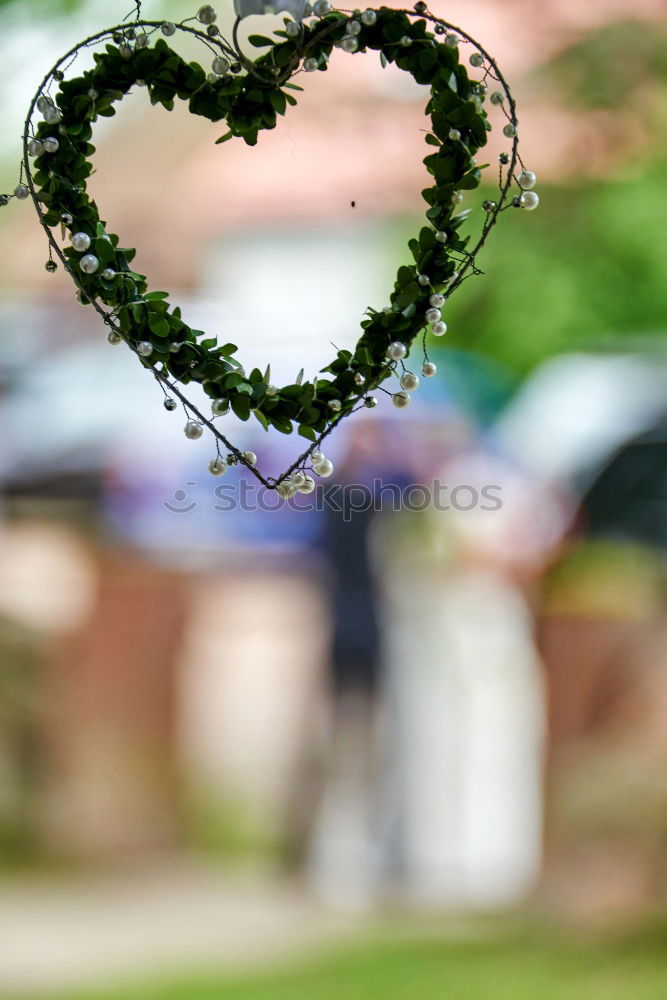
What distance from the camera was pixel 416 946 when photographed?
3234mm

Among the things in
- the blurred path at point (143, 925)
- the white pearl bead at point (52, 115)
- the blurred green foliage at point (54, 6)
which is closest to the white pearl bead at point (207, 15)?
the white pearl bead at point (52, 115)

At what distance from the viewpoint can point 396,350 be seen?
0.80m

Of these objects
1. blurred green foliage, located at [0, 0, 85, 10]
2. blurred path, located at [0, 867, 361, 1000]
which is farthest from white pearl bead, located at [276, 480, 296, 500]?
blurred path, located at [0, 867, 361, 1000]

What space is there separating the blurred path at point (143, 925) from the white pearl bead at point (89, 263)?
265 cm

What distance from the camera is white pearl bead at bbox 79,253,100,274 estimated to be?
78cm

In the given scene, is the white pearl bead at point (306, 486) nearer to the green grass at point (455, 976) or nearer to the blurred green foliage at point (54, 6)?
the blurred green foliage at point (54, 6)

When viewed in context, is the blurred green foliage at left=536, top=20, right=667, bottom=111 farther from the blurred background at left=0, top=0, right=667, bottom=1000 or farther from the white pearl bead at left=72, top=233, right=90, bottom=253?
the white pearl bead at left=72, top=233, right=90, bottom=253

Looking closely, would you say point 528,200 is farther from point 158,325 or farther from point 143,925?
point 143,925

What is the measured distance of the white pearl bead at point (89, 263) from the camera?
0.78m

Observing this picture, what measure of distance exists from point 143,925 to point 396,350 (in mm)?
3021

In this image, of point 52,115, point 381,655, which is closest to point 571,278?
point 381,655

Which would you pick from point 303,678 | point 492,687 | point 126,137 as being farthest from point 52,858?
point 126,137

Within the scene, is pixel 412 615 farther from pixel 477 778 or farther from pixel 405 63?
pixel 405 63

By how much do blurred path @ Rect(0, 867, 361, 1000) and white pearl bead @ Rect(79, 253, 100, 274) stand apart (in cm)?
265
